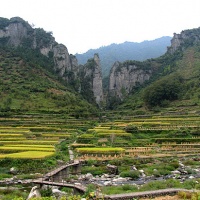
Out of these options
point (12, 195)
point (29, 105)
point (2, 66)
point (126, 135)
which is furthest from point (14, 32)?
point (12, 195)

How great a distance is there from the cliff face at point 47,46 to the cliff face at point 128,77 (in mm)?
10212

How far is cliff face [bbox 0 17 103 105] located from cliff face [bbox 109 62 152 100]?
402 inches

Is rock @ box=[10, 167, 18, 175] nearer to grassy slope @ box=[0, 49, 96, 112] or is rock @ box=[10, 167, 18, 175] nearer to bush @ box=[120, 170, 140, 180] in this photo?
bush @ box=[120, 170, 140, 180]

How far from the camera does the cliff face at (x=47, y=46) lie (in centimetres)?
14162

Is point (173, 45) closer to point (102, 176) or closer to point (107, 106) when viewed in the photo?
point (107, 106)

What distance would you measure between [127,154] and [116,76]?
379 ft

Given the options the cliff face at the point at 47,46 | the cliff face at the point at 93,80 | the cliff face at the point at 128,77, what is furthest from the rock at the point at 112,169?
the cliff face at the point at 128,77

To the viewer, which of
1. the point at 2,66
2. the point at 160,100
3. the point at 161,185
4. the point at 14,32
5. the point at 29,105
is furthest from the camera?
the point at 14,32

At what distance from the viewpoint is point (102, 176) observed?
2892 centimetres

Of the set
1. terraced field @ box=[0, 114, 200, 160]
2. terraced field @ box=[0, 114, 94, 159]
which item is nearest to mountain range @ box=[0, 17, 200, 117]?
terraced field @ box=[0, 114, 94, 159]

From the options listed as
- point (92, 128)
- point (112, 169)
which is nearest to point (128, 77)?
point (92, 128)

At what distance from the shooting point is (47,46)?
145m

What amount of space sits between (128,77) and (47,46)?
41.0m

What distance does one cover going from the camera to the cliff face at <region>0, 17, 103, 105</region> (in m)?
142
